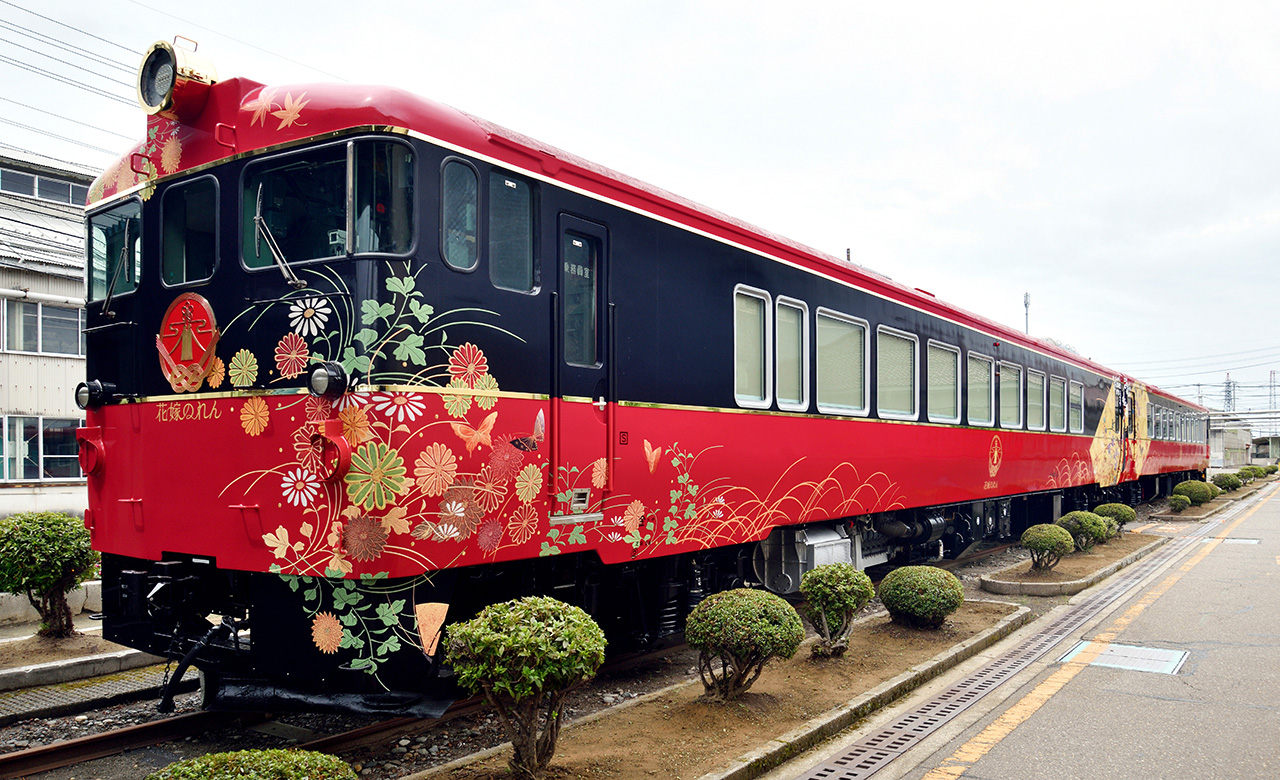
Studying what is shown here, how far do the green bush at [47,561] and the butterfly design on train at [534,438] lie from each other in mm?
4428

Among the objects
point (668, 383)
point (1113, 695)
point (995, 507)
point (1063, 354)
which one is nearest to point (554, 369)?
point (668, 383)

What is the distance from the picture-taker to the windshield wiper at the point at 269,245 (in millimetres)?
4495

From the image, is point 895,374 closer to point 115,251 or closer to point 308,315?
point 308,315

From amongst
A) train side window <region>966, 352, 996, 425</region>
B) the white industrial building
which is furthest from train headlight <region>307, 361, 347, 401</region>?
the white industrial building

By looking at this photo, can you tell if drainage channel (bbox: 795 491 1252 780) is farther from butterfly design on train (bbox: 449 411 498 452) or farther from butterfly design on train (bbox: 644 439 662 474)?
butterfly design on train (bbox: 449 411 498 452)

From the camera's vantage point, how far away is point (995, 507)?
13.6 meters

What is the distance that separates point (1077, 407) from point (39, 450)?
71.3 feet

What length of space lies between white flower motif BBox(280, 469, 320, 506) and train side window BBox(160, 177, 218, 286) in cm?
139

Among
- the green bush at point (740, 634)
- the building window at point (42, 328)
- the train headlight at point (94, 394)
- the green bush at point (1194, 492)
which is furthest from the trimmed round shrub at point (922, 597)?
the green bush at point (1194, 492)

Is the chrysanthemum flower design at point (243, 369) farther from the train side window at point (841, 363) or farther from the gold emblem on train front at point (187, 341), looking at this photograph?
the train side window at point (841, 363)

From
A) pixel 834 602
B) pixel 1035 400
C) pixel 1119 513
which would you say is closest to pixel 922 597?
pixel 834 602

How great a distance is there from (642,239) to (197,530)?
3238mm

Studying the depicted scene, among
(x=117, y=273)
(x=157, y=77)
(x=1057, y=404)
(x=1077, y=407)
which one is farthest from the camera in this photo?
(x=1077, y=407)

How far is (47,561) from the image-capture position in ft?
22.4
